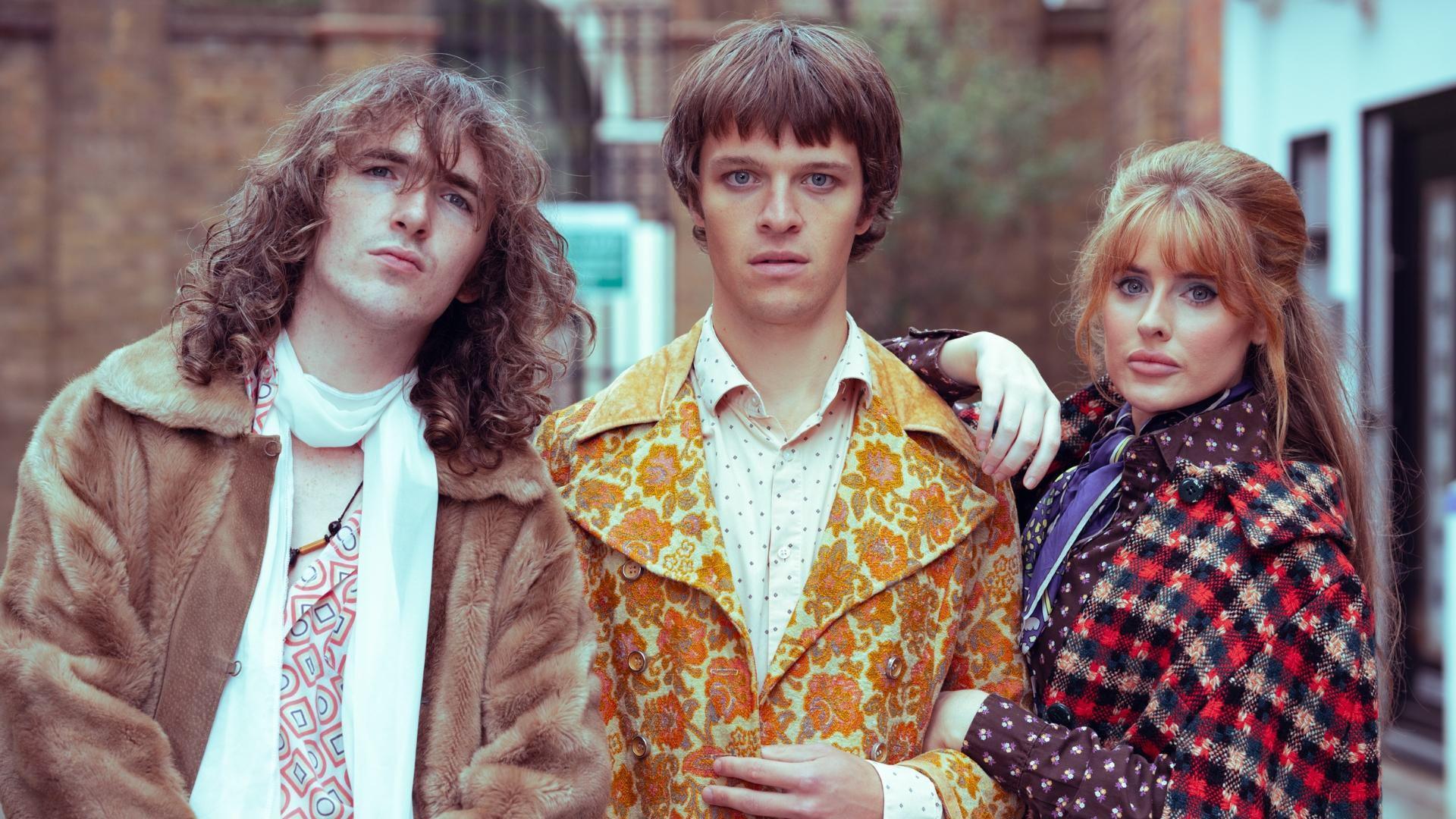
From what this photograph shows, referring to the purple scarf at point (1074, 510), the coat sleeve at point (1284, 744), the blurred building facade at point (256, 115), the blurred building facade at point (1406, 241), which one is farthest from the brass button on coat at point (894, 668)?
the blurred building facade at point (256, 115)

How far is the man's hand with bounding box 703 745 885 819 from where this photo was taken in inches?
87.8

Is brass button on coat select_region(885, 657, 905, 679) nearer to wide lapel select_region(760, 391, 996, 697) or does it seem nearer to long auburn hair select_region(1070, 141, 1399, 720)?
wide lapel select_region(760, 391, 996, 697)

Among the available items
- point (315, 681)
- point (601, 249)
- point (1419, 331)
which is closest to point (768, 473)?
point (315, 681)

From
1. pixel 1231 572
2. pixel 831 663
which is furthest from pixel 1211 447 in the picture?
pixel 831 663

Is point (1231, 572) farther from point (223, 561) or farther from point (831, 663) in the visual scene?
point (223, 561)

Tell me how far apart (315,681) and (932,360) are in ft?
4.12

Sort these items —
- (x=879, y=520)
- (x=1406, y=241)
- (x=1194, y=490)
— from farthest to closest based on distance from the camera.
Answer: (x=1406, y=241) < (x=879, y=520) < (x=1194, y=490)

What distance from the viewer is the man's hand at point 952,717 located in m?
2.37

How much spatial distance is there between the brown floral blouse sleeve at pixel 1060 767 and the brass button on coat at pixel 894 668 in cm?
14

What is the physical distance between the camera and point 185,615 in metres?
2.01

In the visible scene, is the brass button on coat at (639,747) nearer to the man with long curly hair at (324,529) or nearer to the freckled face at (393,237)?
the man with long curly hair at (324,529)

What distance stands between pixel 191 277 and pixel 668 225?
11257mm

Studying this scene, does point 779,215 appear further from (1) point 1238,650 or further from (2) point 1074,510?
(1) point 1238,650

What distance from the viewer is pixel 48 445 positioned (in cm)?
202
